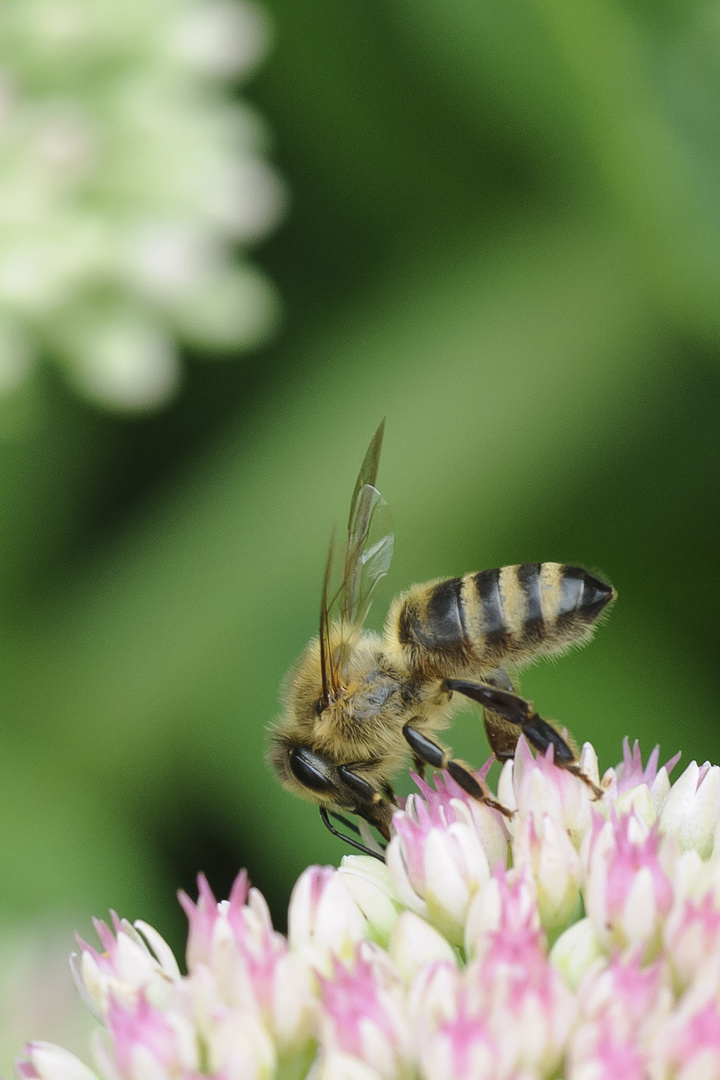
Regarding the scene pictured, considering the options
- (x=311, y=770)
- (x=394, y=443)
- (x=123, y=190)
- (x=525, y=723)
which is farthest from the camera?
(x=394, y=443)

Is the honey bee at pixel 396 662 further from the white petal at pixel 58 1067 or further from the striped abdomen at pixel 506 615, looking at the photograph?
the white petal at pixel 58 1067

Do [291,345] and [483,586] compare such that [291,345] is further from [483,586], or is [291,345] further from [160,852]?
[483,586]

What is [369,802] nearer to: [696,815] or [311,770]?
[311,770]

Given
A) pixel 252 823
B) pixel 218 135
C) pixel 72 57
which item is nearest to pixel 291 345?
pixel 218 135

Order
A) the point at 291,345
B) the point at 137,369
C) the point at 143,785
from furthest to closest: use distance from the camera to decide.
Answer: the point at 291,345 < the point at 143,785 < the point at 137,369

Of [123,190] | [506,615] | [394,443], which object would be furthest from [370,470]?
[394,443]

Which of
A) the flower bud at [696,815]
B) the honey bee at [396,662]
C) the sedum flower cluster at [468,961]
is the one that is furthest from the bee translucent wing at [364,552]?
the flower bud at [696,815]
